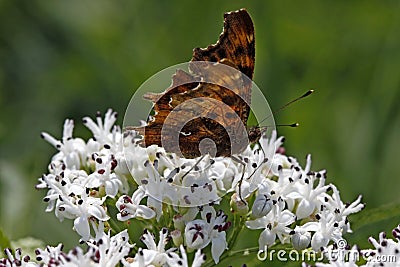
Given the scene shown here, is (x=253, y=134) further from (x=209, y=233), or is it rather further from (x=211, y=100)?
(x=209, y=233)

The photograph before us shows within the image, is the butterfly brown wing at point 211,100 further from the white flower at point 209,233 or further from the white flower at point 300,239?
the white flower at point 300,239

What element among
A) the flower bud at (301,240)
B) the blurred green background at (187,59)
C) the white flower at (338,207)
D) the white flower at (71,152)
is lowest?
the flower bud at (301,240)

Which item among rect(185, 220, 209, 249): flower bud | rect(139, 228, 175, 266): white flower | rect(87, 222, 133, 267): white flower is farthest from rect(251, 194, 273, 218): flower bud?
rect(87, 222, 133, 267): white flower

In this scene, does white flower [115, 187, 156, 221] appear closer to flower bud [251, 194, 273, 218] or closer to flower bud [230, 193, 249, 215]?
flower bud [230, 193, 249, 215]

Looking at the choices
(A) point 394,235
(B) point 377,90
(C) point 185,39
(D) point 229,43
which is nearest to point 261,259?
(A) point 394,235

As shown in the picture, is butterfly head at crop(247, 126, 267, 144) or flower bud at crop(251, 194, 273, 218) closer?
flower bud at crop(251, 194, 273, 218)

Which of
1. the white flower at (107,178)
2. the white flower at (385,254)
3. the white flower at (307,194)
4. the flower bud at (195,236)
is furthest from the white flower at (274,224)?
the white flower at (107,178)

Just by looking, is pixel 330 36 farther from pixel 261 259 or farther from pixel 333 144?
pixel 261 259
